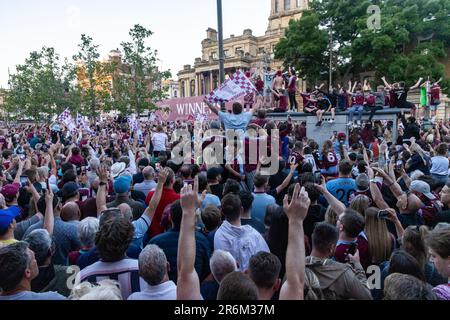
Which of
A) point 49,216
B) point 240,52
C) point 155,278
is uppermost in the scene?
point 240,52

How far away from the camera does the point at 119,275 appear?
2812 millimetres

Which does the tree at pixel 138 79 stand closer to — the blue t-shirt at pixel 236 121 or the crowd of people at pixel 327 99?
the crowd of people at pixel 327 99

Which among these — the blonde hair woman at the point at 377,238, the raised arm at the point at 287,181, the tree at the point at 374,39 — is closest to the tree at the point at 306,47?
the tree at the point at 374,39

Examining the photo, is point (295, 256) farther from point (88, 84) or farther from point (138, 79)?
point (88, 84)

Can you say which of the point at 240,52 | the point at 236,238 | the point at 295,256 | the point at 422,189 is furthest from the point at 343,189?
the point at 240,52

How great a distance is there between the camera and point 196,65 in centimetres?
7162

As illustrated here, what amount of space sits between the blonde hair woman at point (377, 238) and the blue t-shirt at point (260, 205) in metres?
1.34

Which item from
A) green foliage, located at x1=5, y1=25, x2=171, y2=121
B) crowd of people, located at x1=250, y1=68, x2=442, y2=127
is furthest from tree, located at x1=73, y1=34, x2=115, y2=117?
crowd of people, located at x1=250, y1=68, x2=442, y2=127

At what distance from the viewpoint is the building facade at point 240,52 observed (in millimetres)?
64562

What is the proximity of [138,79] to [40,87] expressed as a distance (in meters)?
9.54

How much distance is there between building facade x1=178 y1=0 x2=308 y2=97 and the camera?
64562 millimetres

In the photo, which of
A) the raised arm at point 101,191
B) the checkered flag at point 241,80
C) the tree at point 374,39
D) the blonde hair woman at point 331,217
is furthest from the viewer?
the tree at point 374,39

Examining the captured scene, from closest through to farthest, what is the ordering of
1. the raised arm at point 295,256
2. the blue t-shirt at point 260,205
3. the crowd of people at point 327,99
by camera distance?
the raised arm at point 295,256 < the blue t-shirt at point 260,205 < the crowd of people at point 327,99
